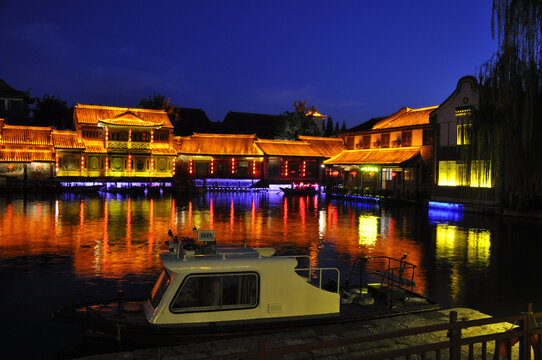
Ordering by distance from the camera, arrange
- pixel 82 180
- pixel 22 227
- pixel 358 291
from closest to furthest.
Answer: pixel 358 291 → pixel 22 227 → pixel 82 180

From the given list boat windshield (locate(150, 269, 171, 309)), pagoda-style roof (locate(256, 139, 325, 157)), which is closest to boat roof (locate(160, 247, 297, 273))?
boat windshield (locate(150, 269, 171, 309))

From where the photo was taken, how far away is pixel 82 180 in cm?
5597

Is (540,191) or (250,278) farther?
(540,191)

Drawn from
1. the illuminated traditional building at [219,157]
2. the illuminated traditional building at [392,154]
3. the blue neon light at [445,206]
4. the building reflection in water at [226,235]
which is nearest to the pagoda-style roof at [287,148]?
the illuminated traditional building at [219,157]

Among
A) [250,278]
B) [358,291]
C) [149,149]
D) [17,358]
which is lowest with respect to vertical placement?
[17,358]

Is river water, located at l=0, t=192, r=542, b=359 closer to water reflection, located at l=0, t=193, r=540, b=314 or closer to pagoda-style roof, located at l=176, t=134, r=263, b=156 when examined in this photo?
water reflection, located at l=0, t=193, r=540, b=314

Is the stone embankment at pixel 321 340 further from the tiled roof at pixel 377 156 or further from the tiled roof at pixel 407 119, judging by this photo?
the tiled roof at pixel 407 119

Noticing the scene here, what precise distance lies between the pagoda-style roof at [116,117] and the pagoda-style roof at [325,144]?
2219 cm

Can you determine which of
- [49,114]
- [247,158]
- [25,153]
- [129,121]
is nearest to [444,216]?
[247,158]

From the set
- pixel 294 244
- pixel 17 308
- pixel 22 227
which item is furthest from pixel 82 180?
pixel 17 308

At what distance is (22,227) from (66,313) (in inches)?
670

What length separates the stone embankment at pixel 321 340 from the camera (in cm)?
744

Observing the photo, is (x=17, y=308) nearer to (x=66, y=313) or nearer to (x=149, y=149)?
(x=66, y=313)

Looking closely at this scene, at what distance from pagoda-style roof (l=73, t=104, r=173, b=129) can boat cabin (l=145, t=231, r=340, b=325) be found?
54.0 meters
